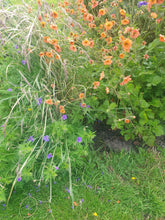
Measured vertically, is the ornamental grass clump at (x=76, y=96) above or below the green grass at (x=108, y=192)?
above

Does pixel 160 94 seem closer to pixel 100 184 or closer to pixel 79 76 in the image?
pixel 79 76

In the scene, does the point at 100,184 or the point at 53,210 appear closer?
the point at 53,210

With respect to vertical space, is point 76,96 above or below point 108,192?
above

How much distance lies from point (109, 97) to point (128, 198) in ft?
3.14

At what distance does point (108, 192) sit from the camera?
5.40 feet

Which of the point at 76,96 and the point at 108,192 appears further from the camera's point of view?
the point at 76,96

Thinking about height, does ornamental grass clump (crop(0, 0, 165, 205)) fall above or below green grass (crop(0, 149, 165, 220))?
above

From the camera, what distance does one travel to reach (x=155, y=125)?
1.62 m

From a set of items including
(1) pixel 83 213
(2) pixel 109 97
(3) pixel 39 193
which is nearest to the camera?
(1) pixel 83 213

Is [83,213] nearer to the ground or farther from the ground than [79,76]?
nearer to the ground

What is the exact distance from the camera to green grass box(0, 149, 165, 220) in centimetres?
152

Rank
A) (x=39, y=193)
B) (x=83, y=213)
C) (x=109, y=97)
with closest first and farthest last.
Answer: (x=83, y=213) < (x=39, y=193) < (x=109, y=97)

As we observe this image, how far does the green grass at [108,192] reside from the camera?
4.99ft

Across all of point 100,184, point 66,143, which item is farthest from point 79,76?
point 100,184
